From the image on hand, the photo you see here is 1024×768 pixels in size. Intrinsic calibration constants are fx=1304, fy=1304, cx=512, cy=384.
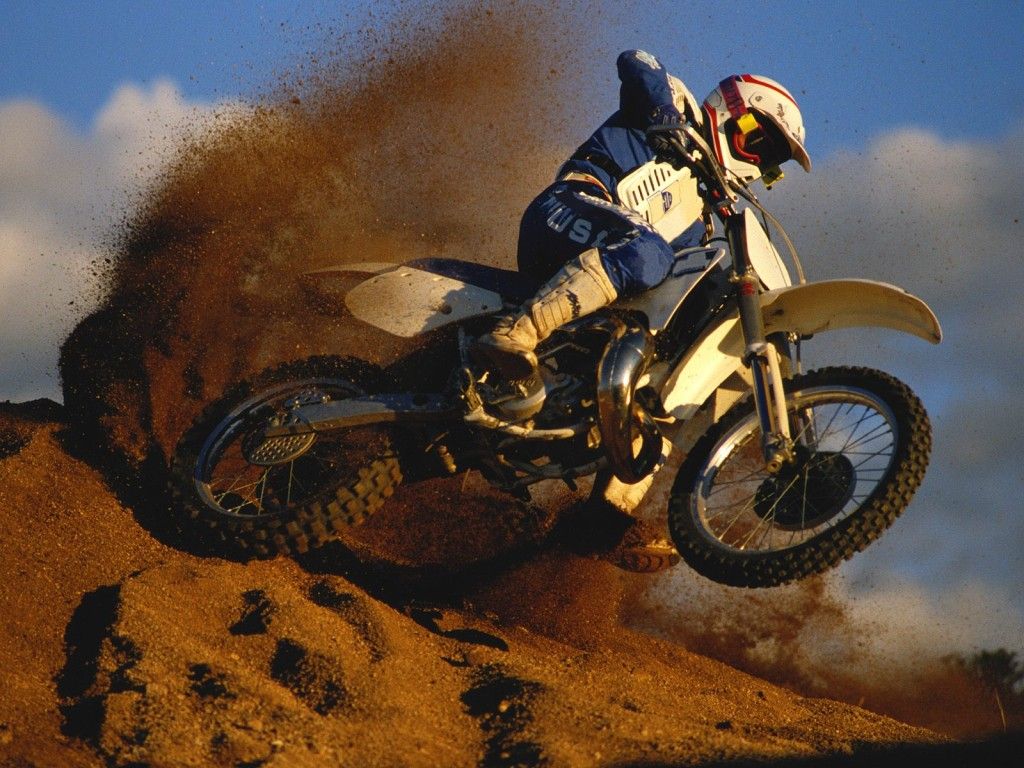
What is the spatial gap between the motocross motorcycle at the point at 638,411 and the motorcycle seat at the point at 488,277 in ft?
0.04

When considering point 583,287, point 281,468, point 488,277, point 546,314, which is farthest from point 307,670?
point 488,277

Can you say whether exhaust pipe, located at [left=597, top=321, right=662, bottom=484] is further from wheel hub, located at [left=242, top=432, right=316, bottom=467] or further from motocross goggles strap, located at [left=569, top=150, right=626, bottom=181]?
wheel hub, located at [left=242, top=432, right=316, bottom=467]

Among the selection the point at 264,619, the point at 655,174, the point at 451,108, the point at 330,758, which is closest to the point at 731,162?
the point at 655,174

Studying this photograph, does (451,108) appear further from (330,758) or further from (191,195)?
(330,758)

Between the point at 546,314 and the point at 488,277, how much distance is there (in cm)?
60

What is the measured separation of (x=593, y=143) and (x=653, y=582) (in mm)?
3110

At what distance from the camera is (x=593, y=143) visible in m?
7.08

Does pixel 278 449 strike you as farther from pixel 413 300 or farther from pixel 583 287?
pixel 583 287

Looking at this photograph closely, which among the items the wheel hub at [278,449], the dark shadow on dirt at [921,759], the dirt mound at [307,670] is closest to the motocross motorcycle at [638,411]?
the wheel hub at [278,449]

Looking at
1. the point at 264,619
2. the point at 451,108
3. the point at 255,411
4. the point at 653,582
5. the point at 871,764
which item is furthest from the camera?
the point at 451,108

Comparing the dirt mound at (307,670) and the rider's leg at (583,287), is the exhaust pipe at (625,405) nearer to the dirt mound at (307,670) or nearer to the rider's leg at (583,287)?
the rider's leg at (583,287)

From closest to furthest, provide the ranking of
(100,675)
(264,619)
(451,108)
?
1. (100,675)
2. (264,619)
3. (451,108)

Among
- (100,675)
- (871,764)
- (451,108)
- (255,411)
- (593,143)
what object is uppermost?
(451,108)

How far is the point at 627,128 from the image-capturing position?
7.12 meters
